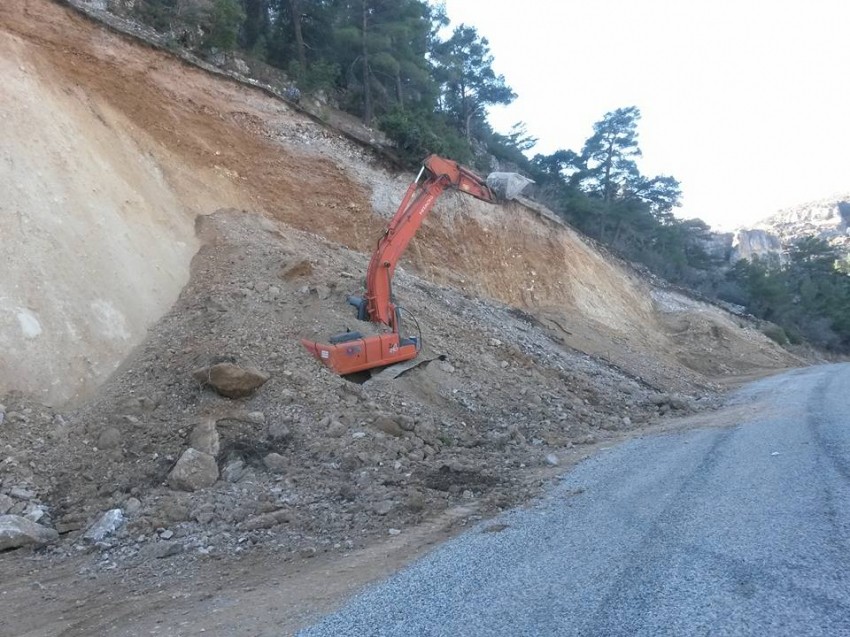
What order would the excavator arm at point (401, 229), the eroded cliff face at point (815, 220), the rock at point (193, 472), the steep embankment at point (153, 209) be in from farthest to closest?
the eroded cliff face at point (815, 220), the excavator arm at point (401, 229), the steep embankment at point (153, 209), the rock at point (193, 472)

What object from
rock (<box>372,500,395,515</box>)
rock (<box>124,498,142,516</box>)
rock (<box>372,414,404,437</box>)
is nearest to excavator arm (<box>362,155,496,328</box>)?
rock (<box>372,414,404,437</box>)

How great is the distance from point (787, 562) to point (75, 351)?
8.68 metres

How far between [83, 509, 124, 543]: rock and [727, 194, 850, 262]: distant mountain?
7548 cm

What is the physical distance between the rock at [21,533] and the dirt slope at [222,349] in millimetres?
157

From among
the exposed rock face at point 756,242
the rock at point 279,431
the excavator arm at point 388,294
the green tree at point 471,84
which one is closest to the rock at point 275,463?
the rock at point 279,431

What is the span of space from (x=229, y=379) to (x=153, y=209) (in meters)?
6.08

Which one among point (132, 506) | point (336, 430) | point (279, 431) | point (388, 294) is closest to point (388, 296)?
point (388, 294)

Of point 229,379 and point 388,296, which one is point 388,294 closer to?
point 388,296

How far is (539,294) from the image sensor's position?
20.4 meters

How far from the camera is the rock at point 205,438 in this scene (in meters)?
7.39

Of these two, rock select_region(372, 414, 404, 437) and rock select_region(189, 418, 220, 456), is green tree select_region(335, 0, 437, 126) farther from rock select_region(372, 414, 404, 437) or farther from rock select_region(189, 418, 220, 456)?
rock select_region(189, 418, 220, 456)

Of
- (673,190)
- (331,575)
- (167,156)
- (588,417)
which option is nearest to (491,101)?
(673,190)

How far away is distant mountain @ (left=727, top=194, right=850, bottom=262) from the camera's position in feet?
254

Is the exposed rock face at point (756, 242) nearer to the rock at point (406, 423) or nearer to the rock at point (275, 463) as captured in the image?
the rock at point (406, 423)
